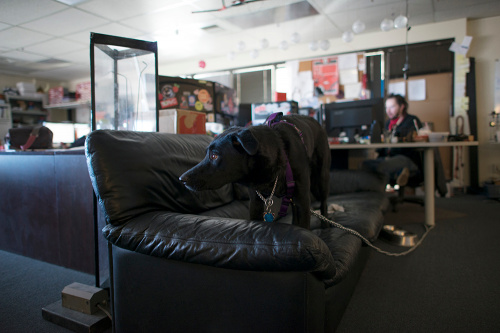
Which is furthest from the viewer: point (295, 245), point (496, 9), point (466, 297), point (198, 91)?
point (496, 9)

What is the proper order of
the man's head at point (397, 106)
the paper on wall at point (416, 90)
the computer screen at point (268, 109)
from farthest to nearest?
the paper on wall at point (416, 90)
the man's head at point (397, 106)
the computer screen at point (268, 109)

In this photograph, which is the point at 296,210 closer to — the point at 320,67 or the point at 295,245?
the point at 295,245

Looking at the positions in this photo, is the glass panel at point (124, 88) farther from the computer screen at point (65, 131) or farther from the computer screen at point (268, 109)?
the computer screen at point (65, 131)

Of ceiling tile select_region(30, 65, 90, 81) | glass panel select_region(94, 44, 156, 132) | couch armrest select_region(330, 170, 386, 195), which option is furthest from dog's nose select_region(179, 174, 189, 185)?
ceiling tile select_region(30, 65, 90, 81)

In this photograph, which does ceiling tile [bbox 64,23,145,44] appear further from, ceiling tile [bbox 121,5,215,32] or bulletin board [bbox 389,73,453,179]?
bulletin board [bbox 389,73,453,179]

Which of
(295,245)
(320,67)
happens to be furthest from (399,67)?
(295,245)

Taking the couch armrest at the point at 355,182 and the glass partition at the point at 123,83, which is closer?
the glass partition at the point at 123,83

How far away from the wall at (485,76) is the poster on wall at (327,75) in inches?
80.8

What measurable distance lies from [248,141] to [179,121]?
3.36 ft

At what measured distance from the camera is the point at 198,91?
2719 mm

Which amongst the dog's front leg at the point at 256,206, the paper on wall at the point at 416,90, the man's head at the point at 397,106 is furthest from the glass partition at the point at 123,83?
the paper on wall at the point at 416,90

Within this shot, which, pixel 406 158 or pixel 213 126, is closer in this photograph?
pixel 213 126

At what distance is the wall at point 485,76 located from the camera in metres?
4.80

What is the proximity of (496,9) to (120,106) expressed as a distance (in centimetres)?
544
